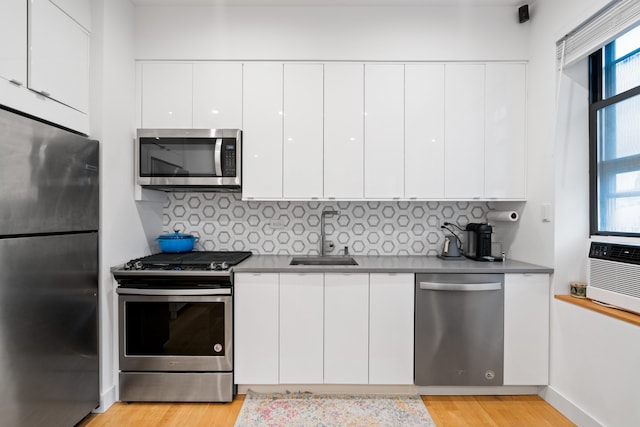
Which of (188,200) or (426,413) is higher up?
(188,200)

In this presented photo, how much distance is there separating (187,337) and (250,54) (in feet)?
6.97

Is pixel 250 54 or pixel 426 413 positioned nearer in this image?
pixel 426 413

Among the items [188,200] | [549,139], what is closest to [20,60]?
[188,200]

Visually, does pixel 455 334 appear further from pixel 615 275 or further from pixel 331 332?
pixel 615 275

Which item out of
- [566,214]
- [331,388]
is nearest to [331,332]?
[331,388]

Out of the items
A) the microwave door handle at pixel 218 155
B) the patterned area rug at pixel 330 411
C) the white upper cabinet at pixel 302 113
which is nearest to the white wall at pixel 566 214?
the patterned area rug at pixel 330 411

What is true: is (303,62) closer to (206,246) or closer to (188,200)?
(188,200)

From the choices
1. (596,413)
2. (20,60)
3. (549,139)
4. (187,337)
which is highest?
(20,60)

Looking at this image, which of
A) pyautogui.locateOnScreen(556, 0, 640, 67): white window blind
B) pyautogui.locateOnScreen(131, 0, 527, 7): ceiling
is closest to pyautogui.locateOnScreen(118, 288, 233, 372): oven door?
pyautogui.locateOnScreen(131, 0, 527, 7): ceiling

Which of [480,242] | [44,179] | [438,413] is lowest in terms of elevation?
[438,413]

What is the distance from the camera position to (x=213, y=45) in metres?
2.49

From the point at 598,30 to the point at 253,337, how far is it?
9.39 ft

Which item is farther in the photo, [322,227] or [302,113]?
[322,227]

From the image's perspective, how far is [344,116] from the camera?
250 centimetres
